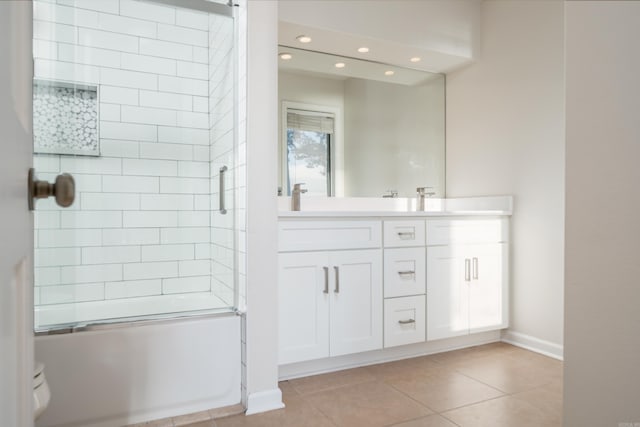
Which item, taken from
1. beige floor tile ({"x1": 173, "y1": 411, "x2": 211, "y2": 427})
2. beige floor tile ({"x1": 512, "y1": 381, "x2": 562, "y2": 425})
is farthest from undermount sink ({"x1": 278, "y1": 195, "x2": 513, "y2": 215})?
beige floor tile ({"x1": 173, "y1": 411, "x2": 211, "y2": 427})

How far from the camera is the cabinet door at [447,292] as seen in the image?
8.84 ft

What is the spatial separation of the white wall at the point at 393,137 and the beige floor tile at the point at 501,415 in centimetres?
159

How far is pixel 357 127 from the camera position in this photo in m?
3.14

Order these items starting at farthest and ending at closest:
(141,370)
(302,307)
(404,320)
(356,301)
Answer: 1. (404,320)
2. (356,301)
3. (302,307)
4. (141,370)

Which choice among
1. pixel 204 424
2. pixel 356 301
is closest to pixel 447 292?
A: pixel 356 301

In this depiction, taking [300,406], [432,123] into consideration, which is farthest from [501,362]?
[432,123]

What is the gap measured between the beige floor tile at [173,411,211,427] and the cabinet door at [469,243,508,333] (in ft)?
5.74

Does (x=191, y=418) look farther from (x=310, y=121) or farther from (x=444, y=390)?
(x=310, y=121)

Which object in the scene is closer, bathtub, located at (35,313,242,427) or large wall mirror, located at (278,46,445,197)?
bathtub, located at (35,313,242,427)

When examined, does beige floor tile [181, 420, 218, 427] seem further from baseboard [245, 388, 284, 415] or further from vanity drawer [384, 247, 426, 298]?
vanity drawer [384, 247, 426, 298]

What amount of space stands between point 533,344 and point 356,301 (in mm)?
1321

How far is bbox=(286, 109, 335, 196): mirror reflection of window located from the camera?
9.60 feet

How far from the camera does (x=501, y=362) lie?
2.61 meters

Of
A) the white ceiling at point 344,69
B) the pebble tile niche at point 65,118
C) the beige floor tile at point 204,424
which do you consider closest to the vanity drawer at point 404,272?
the beige floor tile at point 204,424
